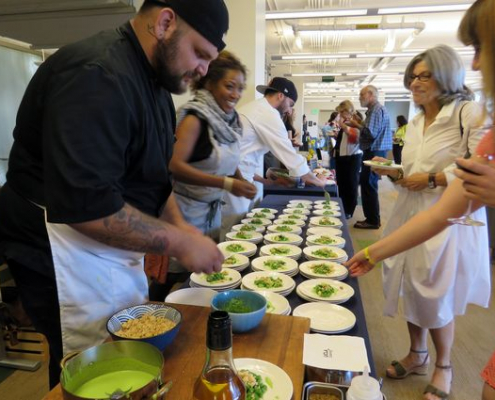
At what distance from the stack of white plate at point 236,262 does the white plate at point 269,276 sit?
0.36 ft

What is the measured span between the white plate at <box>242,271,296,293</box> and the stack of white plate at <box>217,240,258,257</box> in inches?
11.7

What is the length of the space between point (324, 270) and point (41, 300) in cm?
106

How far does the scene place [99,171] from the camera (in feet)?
2.62

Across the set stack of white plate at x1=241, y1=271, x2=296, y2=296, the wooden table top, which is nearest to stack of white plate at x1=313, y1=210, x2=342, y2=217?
stack of white plate at x1=241, y1=271, x2=296, y2=296

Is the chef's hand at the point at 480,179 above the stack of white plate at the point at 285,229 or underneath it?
above

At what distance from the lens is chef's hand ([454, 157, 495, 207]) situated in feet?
3.14

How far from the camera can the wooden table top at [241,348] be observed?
76cm

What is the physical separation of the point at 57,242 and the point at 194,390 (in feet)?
1.81

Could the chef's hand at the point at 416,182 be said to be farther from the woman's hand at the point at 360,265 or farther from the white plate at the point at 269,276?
the white plate at the point at 269,276

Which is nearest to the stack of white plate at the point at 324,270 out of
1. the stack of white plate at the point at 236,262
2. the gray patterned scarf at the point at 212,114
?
→ the stack of white plate at the point at 236,262

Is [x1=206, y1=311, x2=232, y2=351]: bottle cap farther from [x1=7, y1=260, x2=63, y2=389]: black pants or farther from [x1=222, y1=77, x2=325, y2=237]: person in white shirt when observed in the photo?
[x1=222, y1=77, x2=325, y2=237]: person in white shirt

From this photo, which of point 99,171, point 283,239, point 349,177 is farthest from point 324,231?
point 349,177

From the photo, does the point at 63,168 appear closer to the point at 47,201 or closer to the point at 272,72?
the point at 47,201

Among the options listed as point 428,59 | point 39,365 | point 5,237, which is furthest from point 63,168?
point 39,365
